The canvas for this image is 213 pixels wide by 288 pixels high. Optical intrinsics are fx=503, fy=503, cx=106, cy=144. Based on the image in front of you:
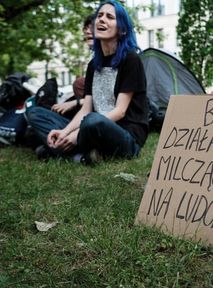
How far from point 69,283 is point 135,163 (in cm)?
206

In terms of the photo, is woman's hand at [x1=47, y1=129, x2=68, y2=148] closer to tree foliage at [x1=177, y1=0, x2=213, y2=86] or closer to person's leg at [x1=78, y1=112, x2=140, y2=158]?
person's leg at [x1=78, y1=112, x2=140, y2=158]

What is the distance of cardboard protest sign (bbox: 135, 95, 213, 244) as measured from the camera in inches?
78.9

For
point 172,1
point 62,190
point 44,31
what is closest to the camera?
point 62,190

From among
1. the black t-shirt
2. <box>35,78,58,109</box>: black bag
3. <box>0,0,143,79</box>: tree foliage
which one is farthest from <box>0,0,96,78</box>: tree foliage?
the black t-shirt

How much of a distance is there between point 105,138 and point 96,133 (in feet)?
0.32

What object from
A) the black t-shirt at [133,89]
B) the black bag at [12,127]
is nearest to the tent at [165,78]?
the black bag at [12,127]

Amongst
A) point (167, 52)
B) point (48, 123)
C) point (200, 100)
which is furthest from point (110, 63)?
point (167, 52)

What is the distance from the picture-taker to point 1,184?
318 centimetres

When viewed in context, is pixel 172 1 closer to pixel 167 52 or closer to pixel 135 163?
pixel 167 52

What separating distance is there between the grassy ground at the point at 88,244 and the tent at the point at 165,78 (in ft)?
10.7

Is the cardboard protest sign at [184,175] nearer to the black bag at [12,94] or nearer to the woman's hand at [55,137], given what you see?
the woman's hand at [55,137]

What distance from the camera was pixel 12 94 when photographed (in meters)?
5.30

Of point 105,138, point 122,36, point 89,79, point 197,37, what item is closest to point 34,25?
point 197,37

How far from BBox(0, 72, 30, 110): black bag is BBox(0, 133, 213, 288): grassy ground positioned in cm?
Result: 231
